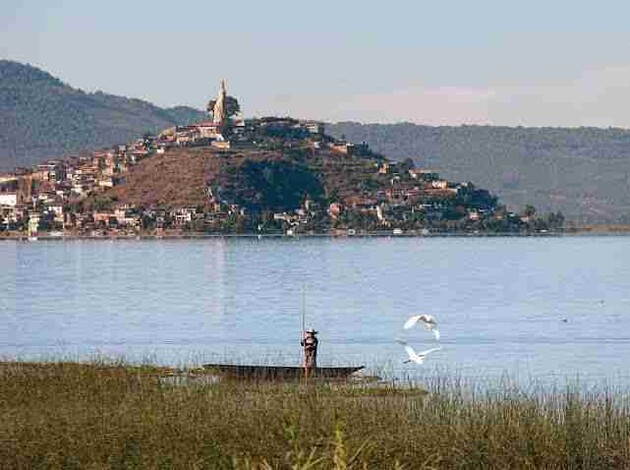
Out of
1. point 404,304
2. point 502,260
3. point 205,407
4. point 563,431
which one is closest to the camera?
point 563,431

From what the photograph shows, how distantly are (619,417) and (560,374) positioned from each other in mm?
17900

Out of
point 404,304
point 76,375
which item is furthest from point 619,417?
point 404,304

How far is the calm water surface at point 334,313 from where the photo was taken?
48.2 meters

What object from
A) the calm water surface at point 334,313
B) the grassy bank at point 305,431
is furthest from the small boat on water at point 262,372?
the grassy bank at point 305,431

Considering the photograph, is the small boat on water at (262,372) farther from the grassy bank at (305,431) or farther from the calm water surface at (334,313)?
the grassy bank at (305,431)

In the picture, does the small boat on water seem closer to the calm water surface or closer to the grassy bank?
the calm water surface

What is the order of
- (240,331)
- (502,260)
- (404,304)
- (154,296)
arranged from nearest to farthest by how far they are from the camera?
1. (240,331)
2. (404,304)
3. (154,296)
4. (502,260)

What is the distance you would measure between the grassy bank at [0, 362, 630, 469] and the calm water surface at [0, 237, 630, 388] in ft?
39.9

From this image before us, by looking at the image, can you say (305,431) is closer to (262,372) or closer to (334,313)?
(262,372)

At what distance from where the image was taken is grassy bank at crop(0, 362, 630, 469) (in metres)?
23.1

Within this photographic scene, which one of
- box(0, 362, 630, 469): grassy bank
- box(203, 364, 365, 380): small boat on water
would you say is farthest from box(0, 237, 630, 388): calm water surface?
box(0, 362, 630, 469): grassy bank

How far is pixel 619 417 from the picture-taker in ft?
83.1

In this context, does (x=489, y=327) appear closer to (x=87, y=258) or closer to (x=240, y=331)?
(x=240, y=331)

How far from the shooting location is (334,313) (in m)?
71.5
